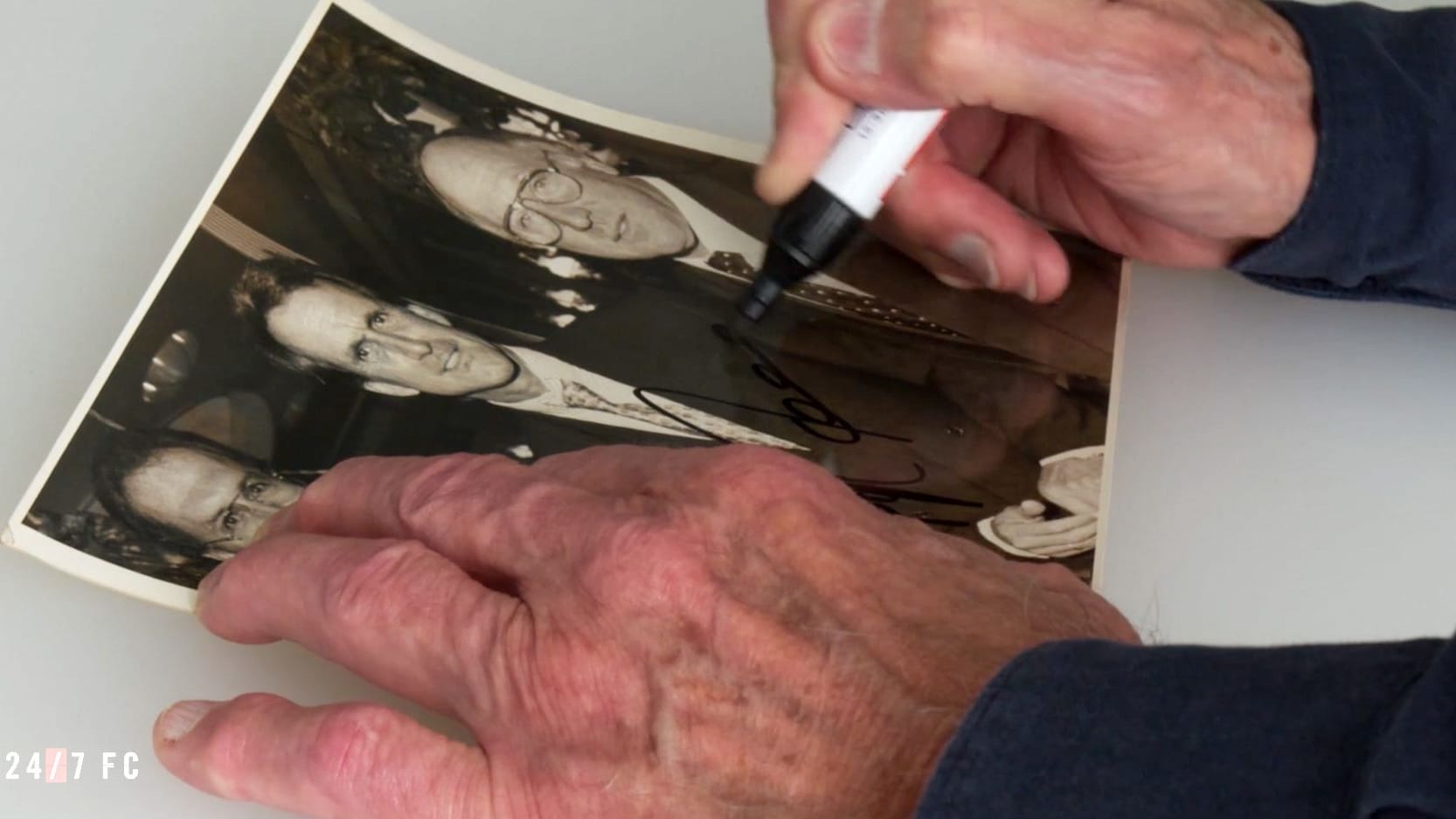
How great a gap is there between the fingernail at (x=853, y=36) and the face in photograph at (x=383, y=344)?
233mm

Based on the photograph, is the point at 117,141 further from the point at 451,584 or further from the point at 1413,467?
the point at 1413,467

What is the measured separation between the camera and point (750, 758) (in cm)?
45

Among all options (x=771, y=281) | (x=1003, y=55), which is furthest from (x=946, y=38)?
(x=771, y=281)

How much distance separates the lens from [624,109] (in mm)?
818

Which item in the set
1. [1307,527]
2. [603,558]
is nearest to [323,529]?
[603,558]

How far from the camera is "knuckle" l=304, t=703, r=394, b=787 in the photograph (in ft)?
1.52

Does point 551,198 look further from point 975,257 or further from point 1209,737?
point 1209,737

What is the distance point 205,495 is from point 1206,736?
17.8 inches

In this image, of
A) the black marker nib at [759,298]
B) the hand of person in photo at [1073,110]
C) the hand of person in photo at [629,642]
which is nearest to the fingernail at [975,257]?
the hand of person in photo at [1073,110]

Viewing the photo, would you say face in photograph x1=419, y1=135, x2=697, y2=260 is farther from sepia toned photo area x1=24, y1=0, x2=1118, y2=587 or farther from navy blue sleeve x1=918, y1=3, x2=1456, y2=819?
navy blue sleeve x1=918, y1=3, x2=1456, y2=819

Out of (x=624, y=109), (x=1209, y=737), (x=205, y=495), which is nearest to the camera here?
(x=1209, y=737)

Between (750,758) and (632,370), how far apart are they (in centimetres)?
26

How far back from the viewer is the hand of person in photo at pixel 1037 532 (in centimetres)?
63
